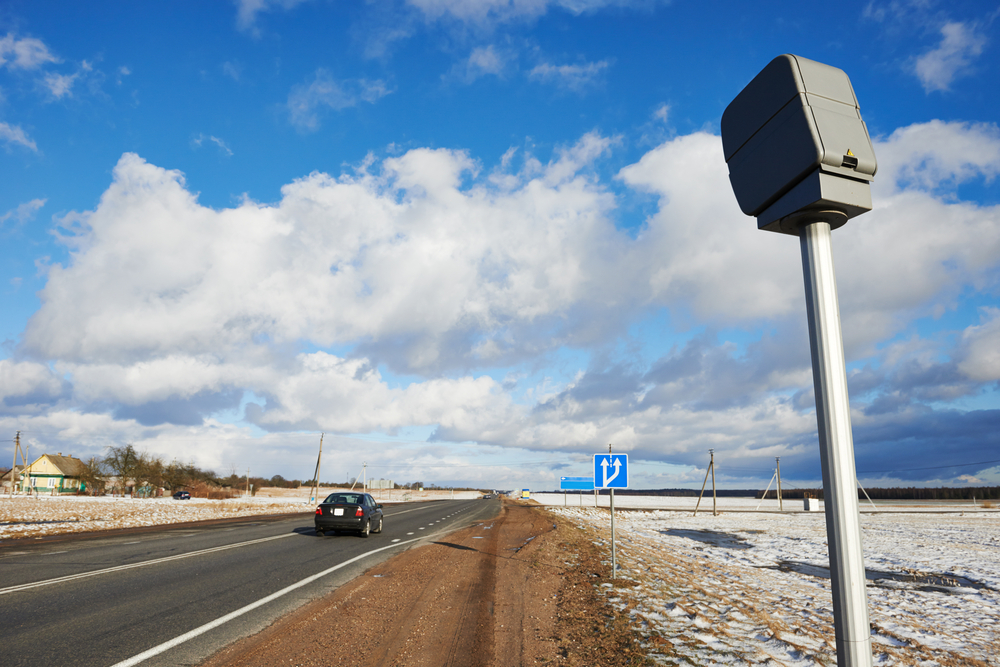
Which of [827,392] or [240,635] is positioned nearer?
[827,392]

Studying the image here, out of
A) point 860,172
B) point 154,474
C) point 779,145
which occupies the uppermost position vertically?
point 779,145

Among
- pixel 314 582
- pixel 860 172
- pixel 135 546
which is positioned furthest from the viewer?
pixel 135 546

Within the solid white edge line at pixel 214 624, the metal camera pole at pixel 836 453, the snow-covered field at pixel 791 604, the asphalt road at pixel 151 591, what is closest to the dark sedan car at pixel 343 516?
the asphalt road at pixel 151 591

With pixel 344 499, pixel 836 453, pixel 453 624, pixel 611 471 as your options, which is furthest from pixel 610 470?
pixel 344 499

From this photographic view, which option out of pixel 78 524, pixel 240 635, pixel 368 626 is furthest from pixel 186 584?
pixel 78 524

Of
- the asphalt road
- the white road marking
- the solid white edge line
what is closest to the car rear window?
the asphalt road

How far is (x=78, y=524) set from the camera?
23219 millimetres

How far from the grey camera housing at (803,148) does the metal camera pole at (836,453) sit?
140mm

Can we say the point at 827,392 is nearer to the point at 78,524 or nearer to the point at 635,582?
the point at 635,582

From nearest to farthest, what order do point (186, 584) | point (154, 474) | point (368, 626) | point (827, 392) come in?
point (827, 392), point (368, 626), point (186, 584), point (154, 474)

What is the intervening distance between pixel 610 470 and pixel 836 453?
34.4 feet

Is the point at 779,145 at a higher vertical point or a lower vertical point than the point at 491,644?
higher

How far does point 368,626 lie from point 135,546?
38.7 ft

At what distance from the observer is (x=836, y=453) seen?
6.22 ft
